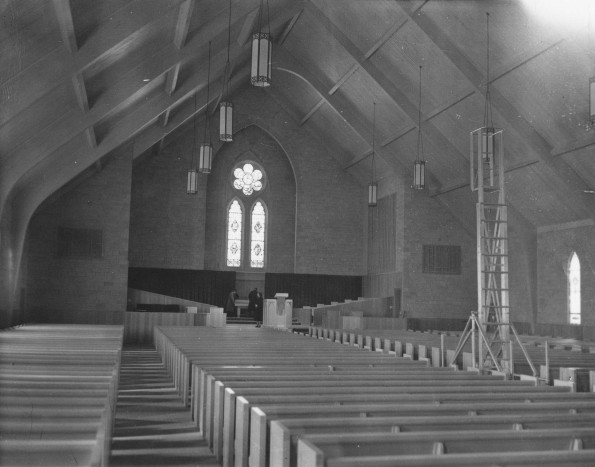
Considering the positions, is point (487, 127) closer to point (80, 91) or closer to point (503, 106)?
point (503, 106)

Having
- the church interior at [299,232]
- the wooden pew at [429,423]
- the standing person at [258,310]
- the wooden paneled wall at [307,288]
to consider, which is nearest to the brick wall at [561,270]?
the church interior at [299,232]

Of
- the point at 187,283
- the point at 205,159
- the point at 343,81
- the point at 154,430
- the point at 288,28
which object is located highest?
the point at 288,28

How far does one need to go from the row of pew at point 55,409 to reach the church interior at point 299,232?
0.7 inches

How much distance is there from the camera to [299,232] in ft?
74.5

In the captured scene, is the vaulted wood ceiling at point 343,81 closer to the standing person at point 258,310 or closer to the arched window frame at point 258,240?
the arched window frame at point 258,240

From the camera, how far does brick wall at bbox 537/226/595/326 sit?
1595cm

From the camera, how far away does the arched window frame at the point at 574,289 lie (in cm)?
1652

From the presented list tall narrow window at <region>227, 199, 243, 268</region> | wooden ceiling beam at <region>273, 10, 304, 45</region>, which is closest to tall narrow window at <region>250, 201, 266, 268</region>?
tall narrow window at <region>227, 199, 243, 268</region>

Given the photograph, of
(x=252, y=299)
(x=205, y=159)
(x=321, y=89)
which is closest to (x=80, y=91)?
(x=205, y=159)

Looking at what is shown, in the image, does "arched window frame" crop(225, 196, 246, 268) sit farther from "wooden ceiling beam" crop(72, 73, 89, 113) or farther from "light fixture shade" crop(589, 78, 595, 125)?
"light fixture shade" crop(589, 78, 595, 125)

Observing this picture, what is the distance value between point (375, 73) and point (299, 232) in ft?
24.2

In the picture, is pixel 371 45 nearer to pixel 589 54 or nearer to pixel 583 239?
pixel 589 54

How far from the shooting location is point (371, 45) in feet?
53.2

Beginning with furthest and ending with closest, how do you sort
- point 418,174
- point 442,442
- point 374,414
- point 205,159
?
1. point 418,174
2. point 205,159
3. point 374,414
4. point 442,442
